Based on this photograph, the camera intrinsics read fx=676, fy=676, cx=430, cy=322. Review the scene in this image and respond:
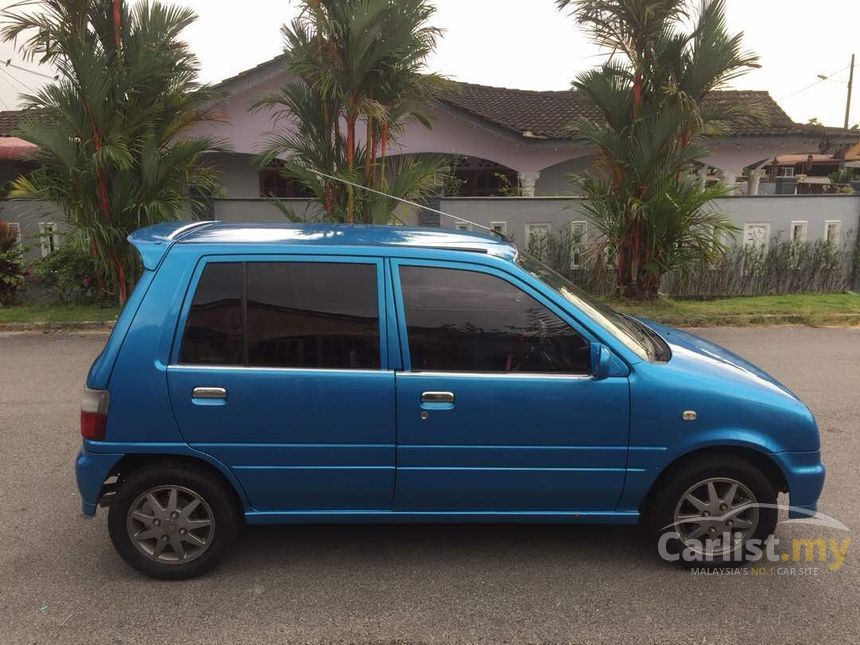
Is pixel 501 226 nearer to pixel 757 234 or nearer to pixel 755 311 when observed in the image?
pixel 755 311

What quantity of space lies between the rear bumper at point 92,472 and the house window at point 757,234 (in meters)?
11.9

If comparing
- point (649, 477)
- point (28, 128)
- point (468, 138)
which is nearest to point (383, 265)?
point (649, 477)

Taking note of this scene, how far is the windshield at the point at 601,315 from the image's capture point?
138 inches

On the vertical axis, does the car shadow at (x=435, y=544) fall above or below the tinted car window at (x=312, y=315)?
below

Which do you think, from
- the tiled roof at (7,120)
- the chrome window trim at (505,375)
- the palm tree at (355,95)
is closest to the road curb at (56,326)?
the palm tree at (355,95)

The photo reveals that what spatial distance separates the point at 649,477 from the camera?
3.38 metres

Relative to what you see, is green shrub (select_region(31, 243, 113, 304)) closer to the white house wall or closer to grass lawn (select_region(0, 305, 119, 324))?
grass lawn (select_region(0, 305, 119, 324))

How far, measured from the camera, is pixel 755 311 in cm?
1013

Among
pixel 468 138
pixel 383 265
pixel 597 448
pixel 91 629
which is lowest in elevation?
pixel 91 629

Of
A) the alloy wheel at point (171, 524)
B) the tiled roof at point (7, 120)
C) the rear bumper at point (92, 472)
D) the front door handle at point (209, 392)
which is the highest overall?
the tiled roof at point (7, 120)

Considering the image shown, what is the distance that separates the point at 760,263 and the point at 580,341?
34.5 ft

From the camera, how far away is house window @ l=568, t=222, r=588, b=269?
12078mm

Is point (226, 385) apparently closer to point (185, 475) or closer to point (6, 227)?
point (185, 475)

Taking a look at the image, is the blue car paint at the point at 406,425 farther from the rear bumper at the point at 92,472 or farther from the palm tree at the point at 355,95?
the palm tree at the point at 355,95
